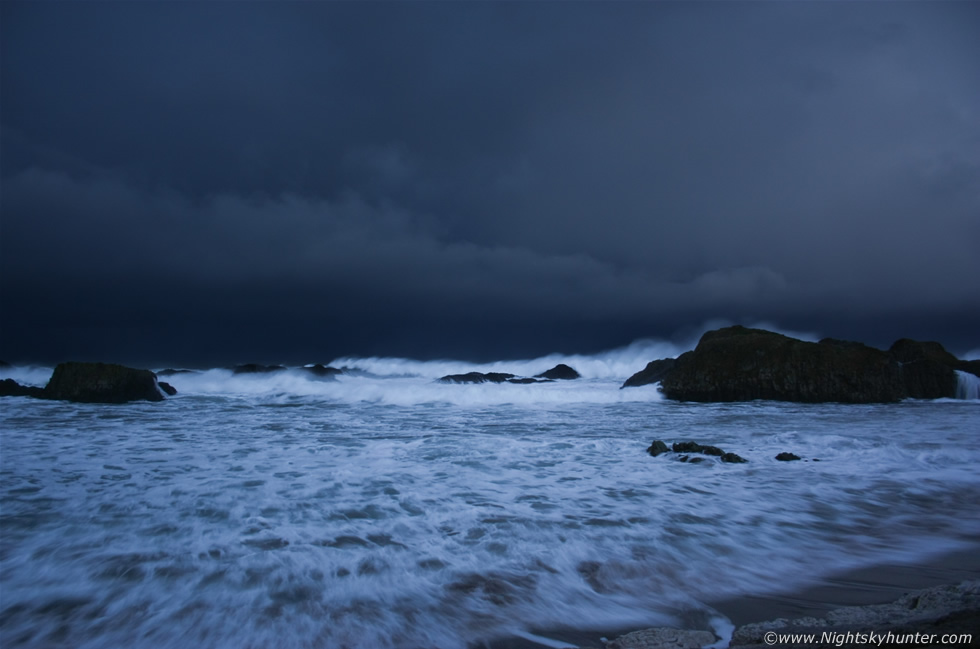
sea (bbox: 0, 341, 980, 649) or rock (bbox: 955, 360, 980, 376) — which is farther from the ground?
rock (bbox: 955, 360, 980, 376)

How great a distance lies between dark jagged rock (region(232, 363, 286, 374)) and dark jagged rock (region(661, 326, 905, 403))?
74.0ft

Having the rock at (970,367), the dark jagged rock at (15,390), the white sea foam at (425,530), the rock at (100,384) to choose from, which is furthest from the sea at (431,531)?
the rock at (970,367)

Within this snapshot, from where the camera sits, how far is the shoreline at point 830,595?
8.77 ft

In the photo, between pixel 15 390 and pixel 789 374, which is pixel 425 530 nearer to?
pixel 789 374

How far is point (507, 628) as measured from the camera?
2.78 m

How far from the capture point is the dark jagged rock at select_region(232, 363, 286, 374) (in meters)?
30.1

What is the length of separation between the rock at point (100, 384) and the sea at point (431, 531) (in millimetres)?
11100

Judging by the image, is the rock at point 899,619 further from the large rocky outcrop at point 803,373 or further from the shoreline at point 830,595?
the large rocky outcrop at point 803,373

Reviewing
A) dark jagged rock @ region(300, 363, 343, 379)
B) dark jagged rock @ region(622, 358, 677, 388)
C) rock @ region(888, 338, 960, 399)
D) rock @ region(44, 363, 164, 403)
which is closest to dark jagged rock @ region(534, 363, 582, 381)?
dark jagged rock @ region(622, 358, 677, 388)

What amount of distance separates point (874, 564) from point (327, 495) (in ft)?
16.4

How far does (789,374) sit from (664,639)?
2193 centimetres

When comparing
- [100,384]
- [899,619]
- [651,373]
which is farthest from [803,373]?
[100,384]

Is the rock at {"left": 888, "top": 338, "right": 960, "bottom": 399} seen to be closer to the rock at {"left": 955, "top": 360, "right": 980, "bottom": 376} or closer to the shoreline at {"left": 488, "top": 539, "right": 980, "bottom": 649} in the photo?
the rock at {"left": 955, "top": 360, "right": 980, "bottom": 376}

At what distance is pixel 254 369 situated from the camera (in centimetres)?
3059
